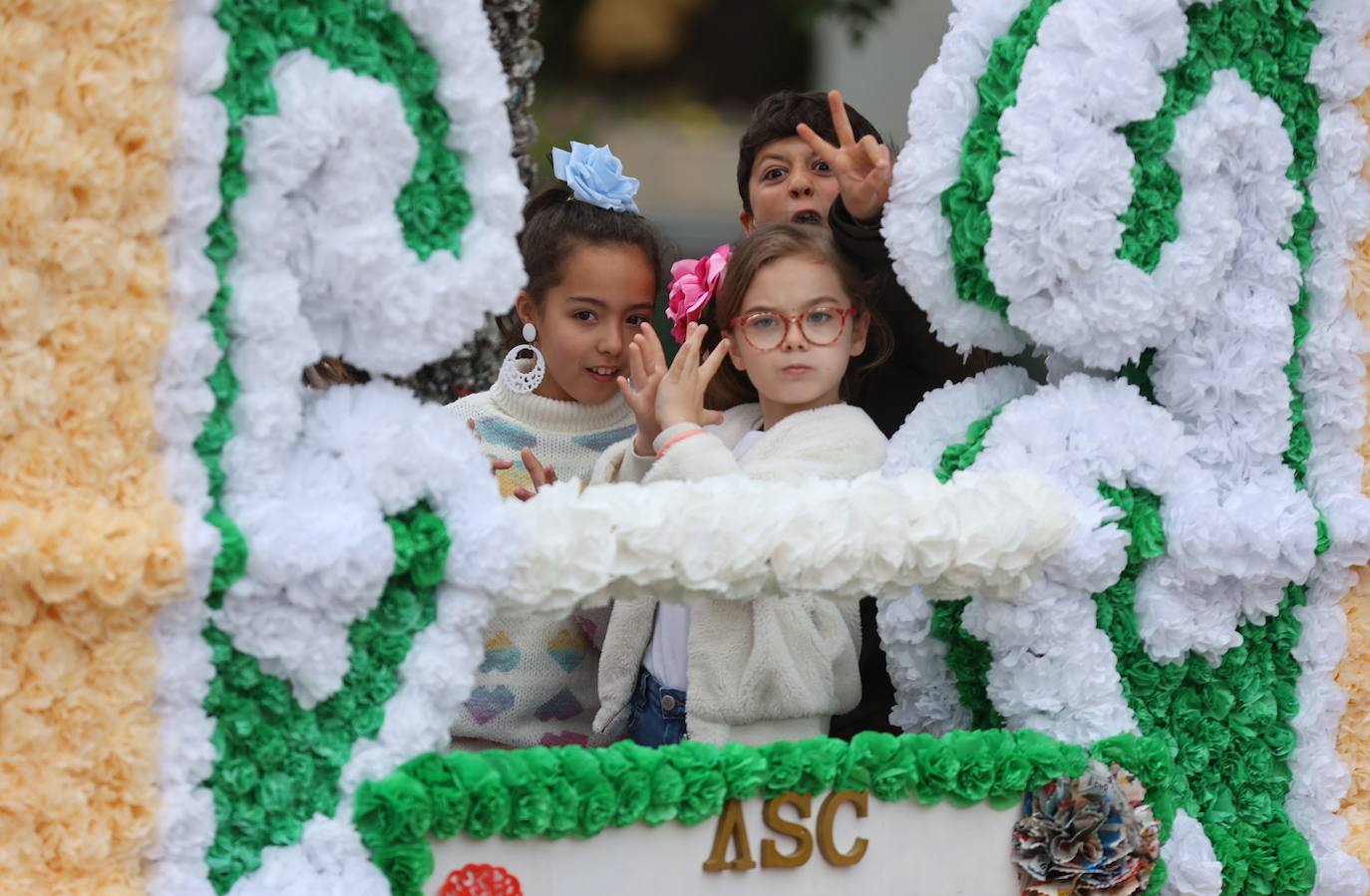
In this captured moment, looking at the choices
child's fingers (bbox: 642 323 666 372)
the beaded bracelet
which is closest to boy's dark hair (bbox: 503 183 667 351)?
child's fingers (bbox: 642 323 666 372)

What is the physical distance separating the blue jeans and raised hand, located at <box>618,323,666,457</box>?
37 centimetres

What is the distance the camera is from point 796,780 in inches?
83.3

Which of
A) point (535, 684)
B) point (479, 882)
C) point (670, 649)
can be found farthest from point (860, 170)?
point (479, 882)

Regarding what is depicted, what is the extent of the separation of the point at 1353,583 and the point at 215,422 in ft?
5.09

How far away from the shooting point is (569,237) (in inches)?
116

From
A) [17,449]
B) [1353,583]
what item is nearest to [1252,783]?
[1353,583]

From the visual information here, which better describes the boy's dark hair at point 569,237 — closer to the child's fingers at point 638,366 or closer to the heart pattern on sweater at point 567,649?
the child's fingers at point 638,366

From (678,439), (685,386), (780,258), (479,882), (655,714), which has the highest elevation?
(780,258)

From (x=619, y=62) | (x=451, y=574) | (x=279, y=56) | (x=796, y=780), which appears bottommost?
(x=796, y=780)

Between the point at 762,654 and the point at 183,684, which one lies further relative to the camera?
the point at 762,654

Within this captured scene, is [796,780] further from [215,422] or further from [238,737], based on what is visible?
[215,422]

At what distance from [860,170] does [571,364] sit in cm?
61

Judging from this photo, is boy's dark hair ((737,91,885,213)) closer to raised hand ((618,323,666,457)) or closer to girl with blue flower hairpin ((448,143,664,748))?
girl with blue flower hairpin ((448,143,664,748))

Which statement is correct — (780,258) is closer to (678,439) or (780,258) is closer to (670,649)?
(678,439)
